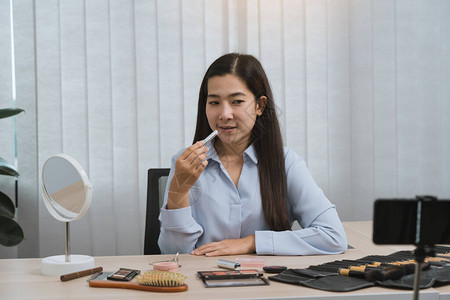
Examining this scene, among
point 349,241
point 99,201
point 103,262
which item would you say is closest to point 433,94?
point 349,241

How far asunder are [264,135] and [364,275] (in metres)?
0.63

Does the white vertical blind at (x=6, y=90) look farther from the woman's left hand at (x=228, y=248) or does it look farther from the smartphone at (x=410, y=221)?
the smartphone at (x=410, y=221)

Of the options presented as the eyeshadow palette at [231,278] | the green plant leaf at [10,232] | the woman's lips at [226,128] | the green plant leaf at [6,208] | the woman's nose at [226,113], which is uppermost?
the woman's nose at [226,113]

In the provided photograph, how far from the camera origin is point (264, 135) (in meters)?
1.47

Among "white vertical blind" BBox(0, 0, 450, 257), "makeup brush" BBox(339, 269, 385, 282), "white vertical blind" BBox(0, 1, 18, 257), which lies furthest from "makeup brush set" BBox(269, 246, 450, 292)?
"white vertical blind" BBox(0, 1, 18, 257)

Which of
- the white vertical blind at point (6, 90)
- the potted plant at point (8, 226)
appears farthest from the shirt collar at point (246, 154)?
the white vertical blind at point (6, 90)

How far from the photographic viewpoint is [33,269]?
1.13 metres

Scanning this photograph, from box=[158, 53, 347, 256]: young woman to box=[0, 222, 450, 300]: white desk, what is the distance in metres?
0.07

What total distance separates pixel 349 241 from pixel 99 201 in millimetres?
1275

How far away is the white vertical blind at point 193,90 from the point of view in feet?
7.49

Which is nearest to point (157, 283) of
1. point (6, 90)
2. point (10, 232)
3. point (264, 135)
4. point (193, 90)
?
point (264, 135)

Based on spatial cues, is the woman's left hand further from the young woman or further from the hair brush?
the hair brush

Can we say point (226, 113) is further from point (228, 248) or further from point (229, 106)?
point (228, 248)

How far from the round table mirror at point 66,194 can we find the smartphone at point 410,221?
77 cm
